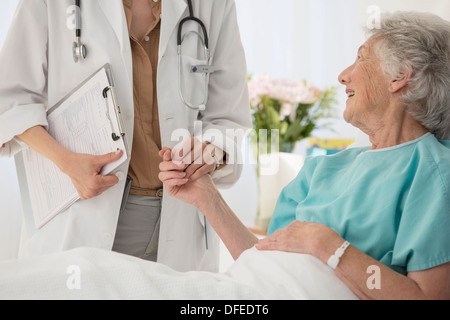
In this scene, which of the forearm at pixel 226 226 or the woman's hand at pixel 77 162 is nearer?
the woman's hand at pixel 77 162

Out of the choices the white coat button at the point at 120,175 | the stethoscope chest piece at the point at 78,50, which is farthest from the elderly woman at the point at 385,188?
the stethoscope chest piece at the point at 78,50

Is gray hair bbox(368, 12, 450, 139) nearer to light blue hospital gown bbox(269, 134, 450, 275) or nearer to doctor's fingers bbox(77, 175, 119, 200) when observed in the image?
light blue hospital gown bbox(269, 134, 450, 275)

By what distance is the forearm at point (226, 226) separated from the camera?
4.22 feet

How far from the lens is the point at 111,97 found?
1210mm

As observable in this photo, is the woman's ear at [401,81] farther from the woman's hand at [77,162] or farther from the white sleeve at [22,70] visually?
the white sleeve at [22,70]

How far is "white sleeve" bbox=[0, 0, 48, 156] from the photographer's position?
1.19 m

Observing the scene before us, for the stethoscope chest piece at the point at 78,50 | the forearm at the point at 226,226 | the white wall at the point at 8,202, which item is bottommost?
the white wall at the point at 8,202

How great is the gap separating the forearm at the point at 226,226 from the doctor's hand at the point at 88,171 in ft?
0.94

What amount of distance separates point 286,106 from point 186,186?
1.71 m

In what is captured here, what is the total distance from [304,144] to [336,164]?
2158 millimetres

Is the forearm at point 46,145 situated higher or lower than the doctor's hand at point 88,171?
higher

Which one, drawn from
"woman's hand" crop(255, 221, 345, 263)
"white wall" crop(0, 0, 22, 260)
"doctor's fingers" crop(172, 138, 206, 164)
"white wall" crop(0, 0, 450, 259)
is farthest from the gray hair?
"white wall" crop(0, 0, 450, 259)
